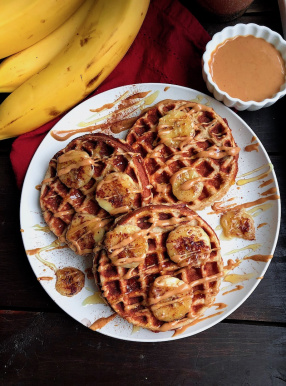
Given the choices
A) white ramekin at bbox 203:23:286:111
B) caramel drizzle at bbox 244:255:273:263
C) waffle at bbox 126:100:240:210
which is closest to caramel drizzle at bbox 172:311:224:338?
caramel drizzle at bbox 244:255:273:263

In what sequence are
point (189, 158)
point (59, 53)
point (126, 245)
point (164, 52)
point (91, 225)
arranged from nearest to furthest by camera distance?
1. point (126, 245)
2. point (91, 225)
3. point (189, 158)
4. point (59, 53)
5. point (164, 52)

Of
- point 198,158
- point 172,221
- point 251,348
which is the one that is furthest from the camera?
point 251,348

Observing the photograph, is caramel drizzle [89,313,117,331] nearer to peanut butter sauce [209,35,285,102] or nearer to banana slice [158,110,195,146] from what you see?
banana slice [158,110,195,146]

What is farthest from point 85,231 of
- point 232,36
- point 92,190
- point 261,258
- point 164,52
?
point 232,36

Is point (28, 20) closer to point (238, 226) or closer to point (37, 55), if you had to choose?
point (37, 55)

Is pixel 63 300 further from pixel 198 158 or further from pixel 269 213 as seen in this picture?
pixel 269 213

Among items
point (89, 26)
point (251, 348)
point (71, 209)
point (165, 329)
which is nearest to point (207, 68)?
point (89, 26)

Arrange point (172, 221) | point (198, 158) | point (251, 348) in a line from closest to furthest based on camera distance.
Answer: point (172, 221), point (198, 158), point (251, 348)
